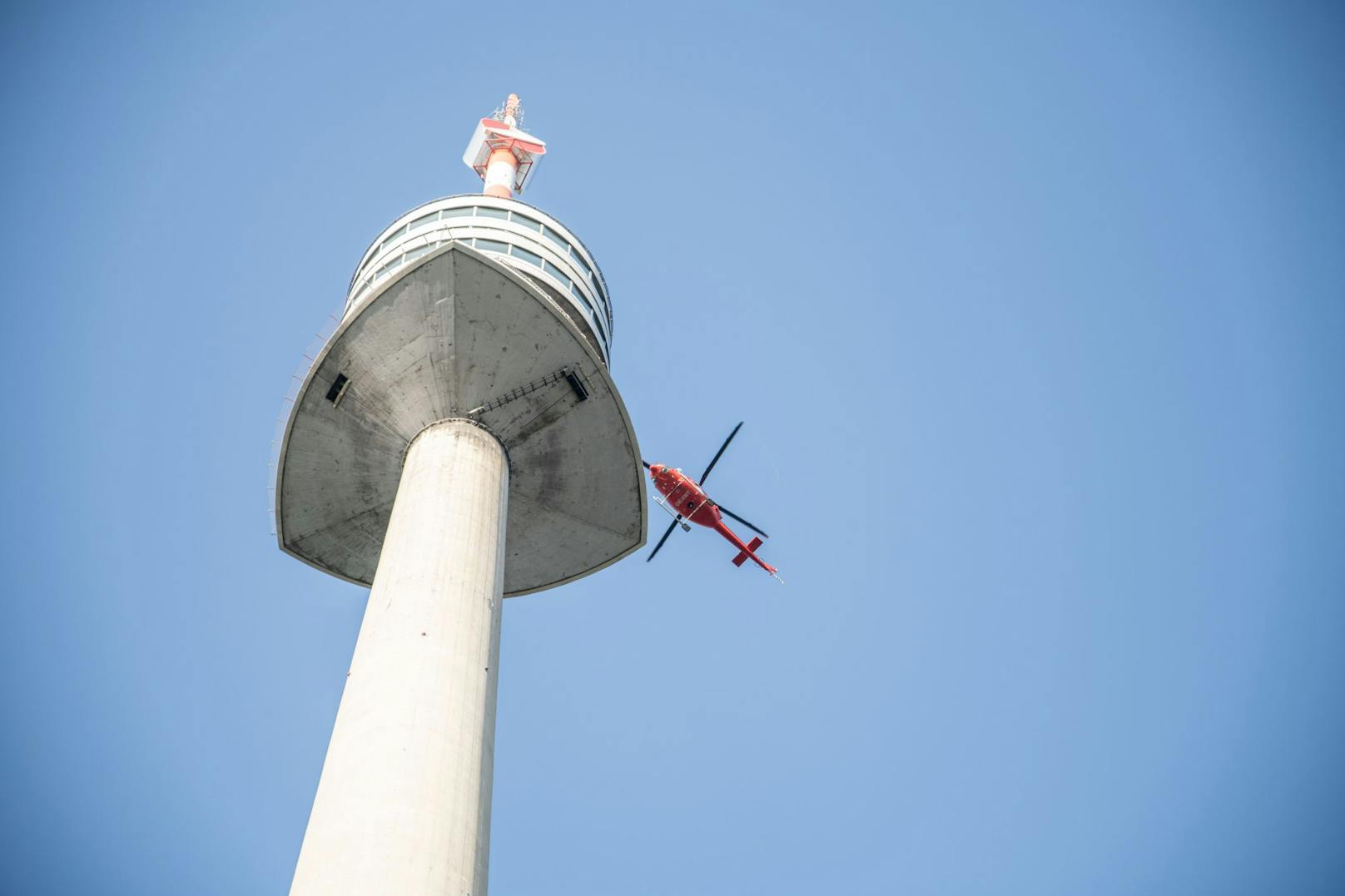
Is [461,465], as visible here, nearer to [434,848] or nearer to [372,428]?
[372,428]

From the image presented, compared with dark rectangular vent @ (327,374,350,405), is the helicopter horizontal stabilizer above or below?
above

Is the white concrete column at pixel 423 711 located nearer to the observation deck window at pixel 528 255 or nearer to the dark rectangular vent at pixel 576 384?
the dark rectangular vent at pixel 576 384

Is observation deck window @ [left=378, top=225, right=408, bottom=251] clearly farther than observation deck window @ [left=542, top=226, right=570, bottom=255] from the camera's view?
No

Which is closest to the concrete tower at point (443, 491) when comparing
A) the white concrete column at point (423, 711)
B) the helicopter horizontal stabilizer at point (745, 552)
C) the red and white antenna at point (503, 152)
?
the white concrete column at point (423, 711)

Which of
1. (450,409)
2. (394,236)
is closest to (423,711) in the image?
(450,409)

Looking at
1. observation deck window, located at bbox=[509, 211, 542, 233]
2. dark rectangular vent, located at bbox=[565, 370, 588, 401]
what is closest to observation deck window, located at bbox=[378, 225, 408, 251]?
observation deck window, located at bbox=[509, 211, 542, 233]

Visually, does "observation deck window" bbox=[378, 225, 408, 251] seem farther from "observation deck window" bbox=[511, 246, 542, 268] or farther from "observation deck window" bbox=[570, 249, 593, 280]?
"observation deck window" bbox=[570, 249, 593, 280]
